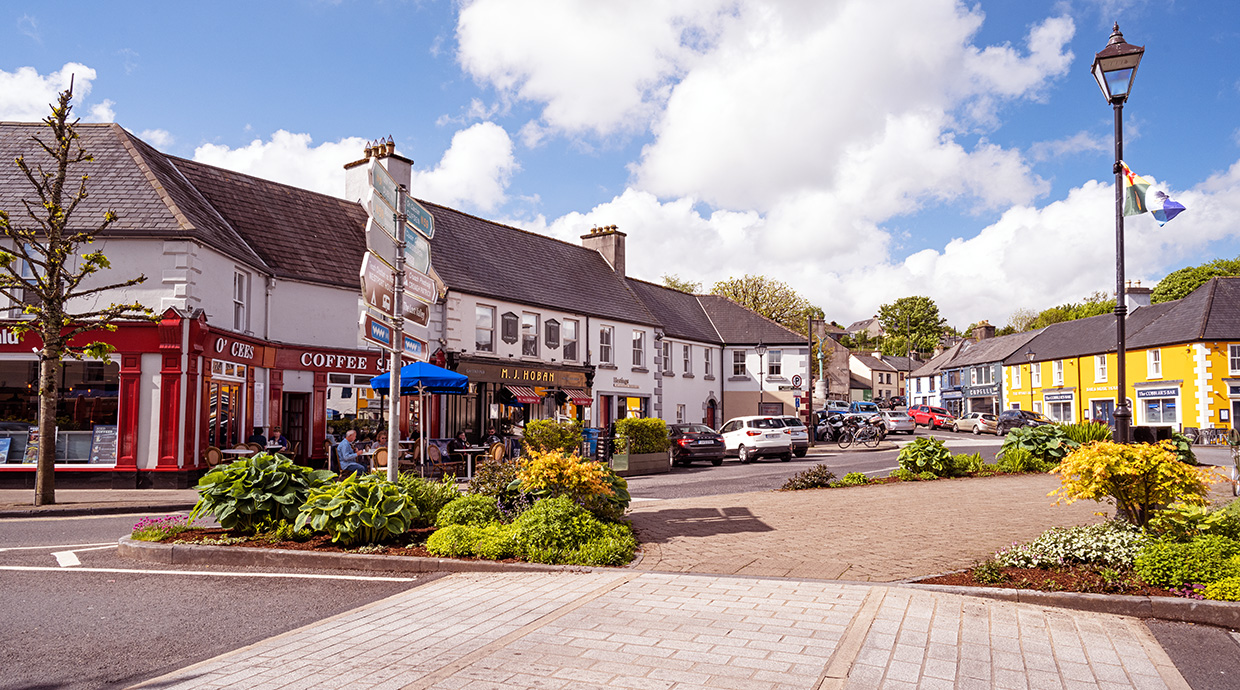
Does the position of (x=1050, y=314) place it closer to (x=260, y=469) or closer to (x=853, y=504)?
(x=853, y=504)

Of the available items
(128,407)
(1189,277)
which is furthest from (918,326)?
(128,407)

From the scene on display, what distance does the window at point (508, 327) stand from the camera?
92.0ft

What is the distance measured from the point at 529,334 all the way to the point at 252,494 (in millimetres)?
20700

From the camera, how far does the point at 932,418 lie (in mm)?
52344

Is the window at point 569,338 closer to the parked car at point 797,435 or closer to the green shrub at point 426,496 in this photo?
the parked car at point 797,435

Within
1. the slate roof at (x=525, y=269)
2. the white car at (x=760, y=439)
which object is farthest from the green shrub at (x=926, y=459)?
the slate roof at (x=525, y=269)

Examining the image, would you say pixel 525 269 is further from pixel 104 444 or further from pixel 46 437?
pixel 46 437

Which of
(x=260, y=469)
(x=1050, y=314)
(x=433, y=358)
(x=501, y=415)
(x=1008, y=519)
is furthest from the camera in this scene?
(x=1050, y=314)

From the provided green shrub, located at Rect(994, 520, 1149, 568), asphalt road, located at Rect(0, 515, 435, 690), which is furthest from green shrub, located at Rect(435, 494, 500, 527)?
Answer: green shrub, located at Rect(994, 520, 1149, 568)

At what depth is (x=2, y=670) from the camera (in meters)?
4.82

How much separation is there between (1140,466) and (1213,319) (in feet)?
139

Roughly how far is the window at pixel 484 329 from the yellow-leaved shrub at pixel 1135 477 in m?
21.5

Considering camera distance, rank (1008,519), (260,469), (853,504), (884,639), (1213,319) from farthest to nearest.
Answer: (1213,319) < (853,504) < (1008,519) < (260,469) < (884,639)

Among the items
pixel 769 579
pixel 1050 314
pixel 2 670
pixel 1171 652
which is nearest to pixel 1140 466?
pixel 1171 652
